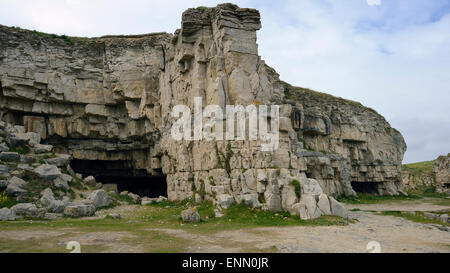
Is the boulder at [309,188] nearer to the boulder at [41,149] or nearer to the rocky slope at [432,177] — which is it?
the boulder at [41,149]

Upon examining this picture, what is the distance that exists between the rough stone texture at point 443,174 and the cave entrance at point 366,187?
8.33 metres

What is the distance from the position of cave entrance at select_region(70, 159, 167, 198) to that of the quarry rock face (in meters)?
0.71

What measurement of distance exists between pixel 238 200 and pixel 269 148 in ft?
10.1

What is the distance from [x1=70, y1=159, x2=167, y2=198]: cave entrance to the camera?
104ft

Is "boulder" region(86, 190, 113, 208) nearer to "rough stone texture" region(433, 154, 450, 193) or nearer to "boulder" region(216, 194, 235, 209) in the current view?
"boulder" region(216, 194, 235, 209)

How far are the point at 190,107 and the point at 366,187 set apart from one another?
29778 millimetres

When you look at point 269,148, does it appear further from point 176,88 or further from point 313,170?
point 313,170

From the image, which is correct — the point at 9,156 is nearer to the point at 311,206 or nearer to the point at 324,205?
the point at 311,206

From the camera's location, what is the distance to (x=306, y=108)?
32812 millimetres

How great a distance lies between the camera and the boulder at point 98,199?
59.3 feet

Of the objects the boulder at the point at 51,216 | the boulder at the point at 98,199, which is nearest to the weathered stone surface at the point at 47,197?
the boulder at the point at 98,199

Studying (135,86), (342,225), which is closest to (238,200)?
(342,225)

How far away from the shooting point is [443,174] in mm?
38656

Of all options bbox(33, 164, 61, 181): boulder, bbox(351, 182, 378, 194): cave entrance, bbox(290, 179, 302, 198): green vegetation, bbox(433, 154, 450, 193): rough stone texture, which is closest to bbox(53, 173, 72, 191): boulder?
bbox(33, 164, 61, 181): boulder
